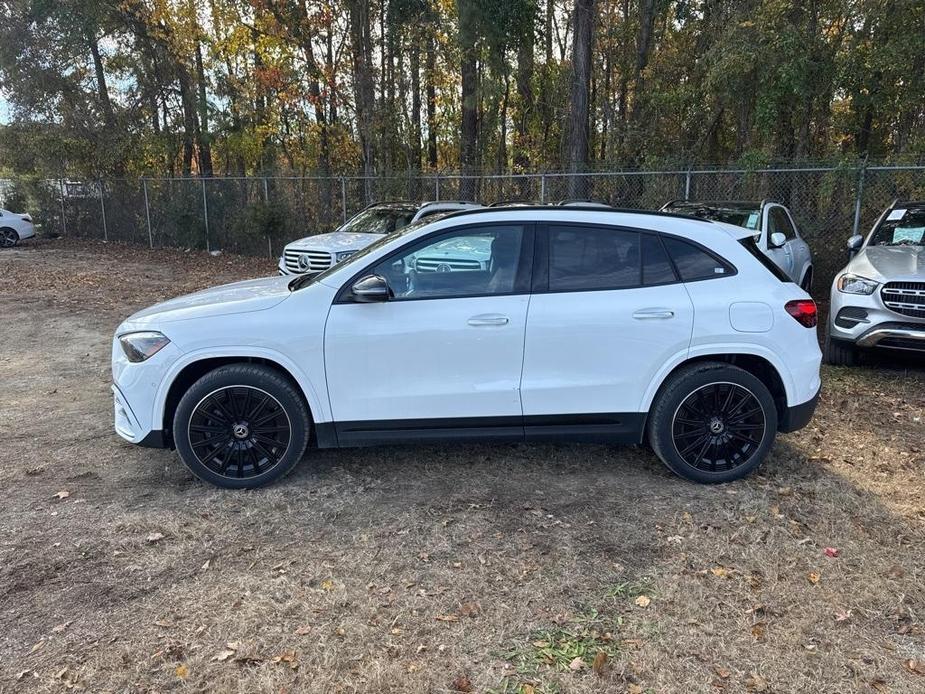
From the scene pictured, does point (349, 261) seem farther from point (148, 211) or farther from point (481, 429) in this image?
point (148, 211)

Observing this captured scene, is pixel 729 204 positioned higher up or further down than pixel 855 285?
higher up

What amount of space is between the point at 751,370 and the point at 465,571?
7.58 feet

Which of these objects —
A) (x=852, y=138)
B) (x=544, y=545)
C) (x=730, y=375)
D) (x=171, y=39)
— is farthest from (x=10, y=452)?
(x=171, y=39)

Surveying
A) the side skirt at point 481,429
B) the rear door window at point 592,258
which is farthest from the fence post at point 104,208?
the rear door window at point 592,258

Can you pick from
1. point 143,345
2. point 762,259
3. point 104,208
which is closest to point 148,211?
point 104,208

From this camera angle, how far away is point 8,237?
19781 millimetres

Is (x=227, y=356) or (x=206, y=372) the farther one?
(x=206, y=372)

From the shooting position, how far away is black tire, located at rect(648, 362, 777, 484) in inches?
160

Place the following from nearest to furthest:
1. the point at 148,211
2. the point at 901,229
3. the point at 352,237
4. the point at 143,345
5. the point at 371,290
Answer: the point at 371,290, the point at 143,345, the point at 901,229, the point at 352,237, the point at 148,211

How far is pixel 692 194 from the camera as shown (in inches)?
468

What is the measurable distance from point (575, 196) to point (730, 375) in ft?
31.9

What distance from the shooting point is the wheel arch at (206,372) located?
12.8 feet

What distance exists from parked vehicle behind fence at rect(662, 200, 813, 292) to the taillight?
4.18m

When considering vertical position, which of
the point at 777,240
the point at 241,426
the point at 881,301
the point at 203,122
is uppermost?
the point at 203,122
